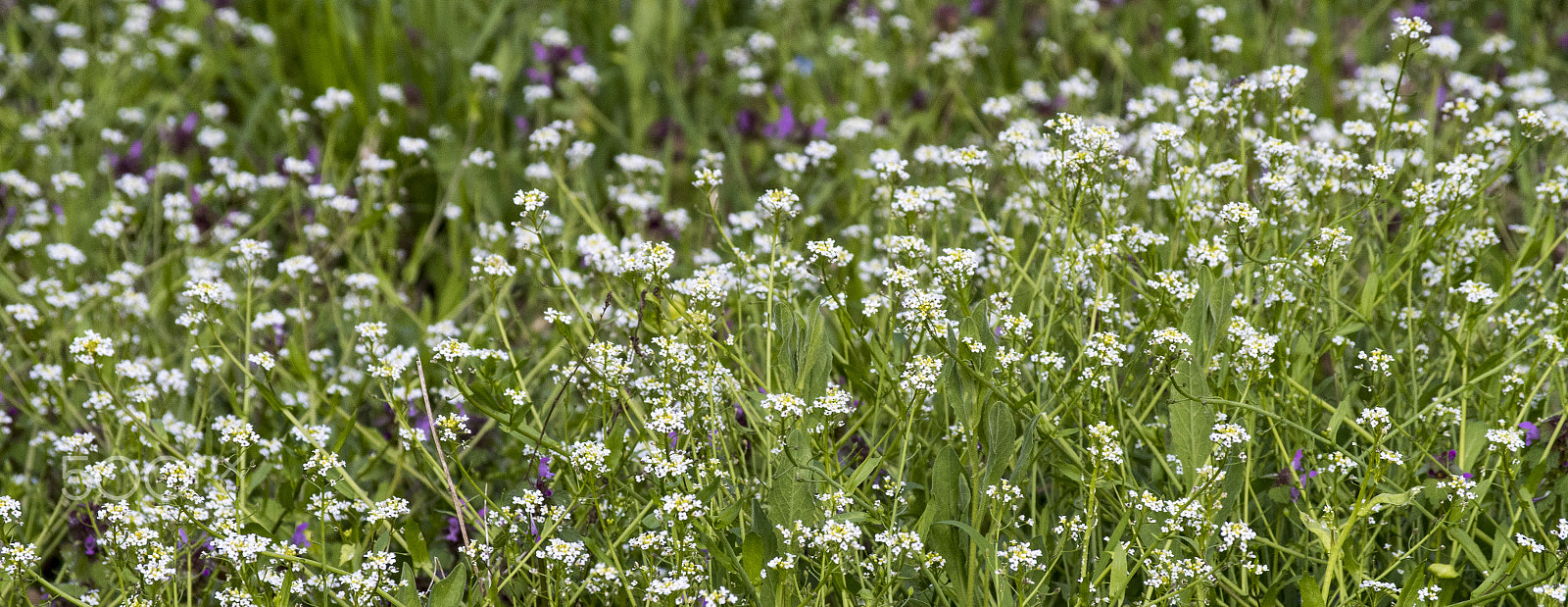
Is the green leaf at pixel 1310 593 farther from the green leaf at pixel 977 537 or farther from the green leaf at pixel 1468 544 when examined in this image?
the green leaf at pixel 977 537

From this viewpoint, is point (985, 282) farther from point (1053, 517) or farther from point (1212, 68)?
point (1212, 68)

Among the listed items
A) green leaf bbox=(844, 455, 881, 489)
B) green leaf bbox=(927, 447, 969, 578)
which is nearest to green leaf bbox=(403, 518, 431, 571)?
green leaf bbox=(844, 455, 881, 489)

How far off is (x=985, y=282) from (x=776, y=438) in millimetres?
780

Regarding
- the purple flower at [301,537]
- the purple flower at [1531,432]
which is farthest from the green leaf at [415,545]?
the purple flower at [1531,432]

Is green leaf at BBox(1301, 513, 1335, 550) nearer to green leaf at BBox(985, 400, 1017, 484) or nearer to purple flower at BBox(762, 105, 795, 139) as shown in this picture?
green leaf at BBox(985, 400, 1017, 484)

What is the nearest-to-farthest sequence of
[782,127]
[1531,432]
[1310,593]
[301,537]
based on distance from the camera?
[1310,593] → [1531,432] → [301,537] → [782,127]

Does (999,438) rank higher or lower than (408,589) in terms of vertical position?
higher

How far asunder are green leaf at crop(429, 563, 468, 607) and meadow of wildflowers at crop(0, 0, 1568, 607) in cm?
2

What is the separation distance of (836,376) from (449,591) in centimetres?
94

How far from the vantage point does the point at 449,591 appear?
1961 mm

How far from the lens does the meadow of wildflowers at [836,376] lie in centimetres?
194

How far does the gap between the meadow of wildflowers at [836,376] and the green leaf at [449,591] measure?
2 centimetres

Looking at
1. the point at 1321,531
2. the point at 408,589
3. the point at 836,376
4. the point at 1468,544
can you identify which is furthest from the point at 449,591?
the point at 1468,544

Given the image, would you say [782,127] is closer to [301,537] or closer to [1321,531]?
[301,537]
